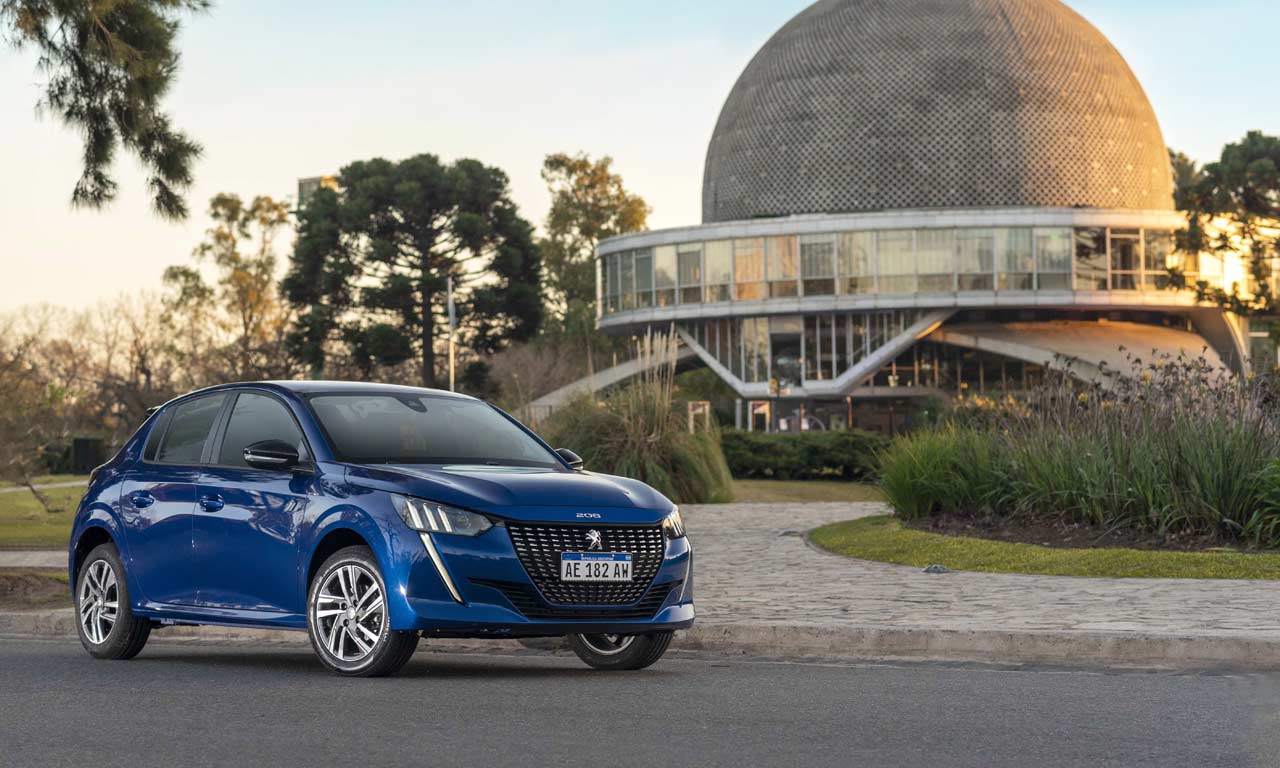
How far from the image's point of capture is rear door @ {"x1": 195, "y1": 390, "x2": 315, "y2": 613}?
9023 mm

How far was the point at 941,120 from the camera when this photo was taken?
237 feet

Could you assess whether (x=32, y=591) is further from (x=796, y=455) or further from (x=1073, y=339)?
(x=1073, y=339)

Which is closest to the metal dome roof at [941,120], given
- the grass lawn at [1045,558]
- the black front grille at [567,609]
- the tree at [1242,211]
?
the tree at [1242,211]

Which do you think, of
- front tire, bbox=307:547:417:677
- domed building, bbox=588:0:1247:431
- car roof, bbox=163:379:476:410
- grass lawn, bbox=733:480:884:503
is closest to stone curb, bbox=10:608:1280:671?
car roof, bbox=163:379:476:410

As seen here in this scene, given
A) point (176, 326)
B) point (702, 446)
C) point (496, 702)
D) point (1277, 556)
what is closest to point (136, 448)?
point (496, 702)

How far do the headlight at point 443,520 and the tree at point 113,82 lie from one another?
9007mm

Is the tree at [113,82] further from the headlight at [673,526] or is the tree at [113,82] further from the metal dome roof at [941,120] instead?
the metal dome roof at [941,120]

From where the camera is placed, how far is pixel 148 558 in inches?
392

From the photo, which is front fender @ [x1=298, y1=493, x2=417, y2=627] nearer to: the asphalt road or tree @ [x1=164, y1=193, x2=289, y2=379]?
the asphalt road

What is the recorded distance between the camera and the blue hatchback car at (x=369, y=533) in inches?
331

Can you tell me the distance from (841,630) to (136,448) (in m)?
4.22

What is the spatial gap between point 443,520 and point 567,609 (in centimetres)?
73

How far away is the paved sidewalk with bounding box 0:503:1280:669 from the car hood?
1.72 meters

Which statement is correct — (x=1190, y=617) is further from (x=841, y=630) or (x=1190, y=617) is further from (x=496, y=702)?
(x=496, y=702)
